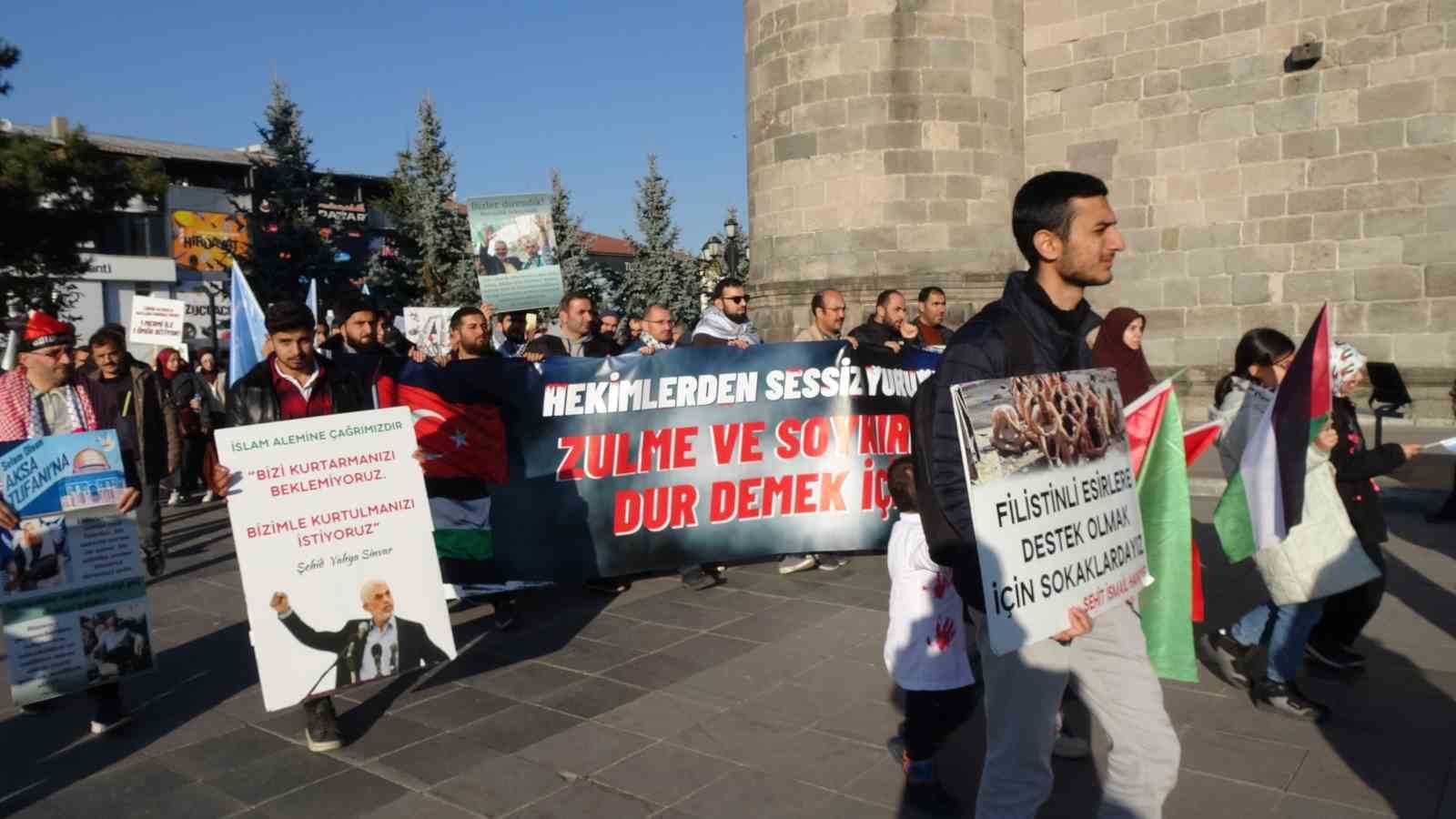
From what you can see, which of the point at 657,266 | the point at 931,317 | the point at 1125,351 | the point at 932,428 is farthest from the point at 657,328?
the point at 657,266

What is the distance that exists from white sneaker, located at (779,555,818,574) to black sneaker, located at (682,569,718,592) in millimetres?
530

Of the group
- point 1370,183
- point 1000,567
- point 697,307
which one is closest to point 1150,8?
point 1370,183

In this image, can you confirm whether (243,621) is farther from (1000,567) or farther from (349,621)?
(1000,567)

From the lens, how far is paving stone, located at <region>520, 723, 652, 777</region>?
4.12 meters

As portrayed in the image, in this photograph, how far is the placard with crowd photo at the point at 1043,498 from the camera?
91.9 inches

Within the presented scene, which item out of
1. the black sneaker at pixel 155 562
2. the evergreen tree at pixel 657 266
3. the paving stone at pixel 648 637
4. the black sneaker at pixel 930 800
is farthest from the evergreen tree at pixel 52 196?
the evergreen tree at pixel 657 266

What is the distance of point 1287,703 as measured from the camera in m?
4.38

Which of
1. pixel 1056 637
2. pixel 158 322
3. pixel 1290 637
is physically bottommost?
pixel 1290 637

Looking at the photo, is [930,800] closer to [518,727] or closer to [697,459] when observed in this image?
[518,727]

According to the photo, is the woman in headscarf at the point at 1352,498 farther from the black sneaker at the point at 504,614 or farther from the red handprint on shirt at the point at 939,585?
the black sneaker at the point at 504,614

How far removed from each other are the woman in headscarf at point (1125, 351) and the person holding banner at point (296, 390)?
13.8 ft

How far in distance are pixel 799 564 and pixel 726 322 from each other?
79.2 inches

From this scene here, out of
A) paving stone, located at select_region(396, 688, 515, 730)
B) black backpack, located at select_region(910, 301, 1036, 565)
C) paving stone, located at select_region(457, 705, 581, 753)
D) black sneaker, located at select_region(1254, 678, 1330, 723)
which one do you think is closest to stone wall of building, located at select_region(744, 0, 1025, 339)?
black sneaker, located at select_region(1254, 678, 1330, 723)

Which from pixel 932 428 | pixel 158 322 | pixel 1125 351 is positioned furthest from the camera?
pixel 158 322
